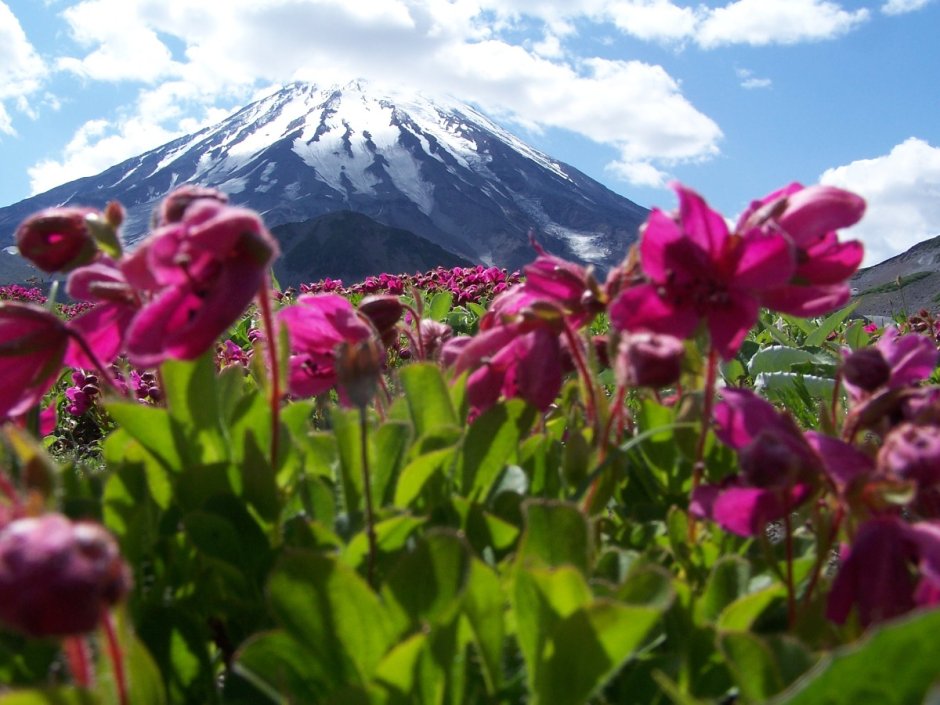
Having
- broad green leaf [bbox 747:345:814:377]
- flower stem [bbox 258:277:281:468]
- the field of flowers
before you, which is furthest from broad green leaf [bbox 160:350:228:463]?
broad green leaf [bbox 747:345:814:377]

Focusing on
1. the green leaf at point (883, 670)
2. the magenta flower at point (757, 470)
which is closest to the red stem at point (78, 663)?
the green leaf at point (883, 670)

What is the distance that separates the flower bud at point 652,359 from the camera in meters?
1.01

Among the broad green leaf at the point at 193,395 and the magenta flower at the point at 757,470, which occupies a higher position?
the broad green leaf at the point at 193,395

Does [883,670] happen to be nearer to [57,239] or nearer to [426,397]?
[426,397]

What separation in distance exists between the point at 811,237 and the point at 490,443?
0.57 metres

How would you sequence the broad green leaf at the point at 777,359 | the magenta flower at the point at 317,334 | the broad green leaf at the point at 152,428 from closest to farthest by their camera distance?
the broad green leaf at the point at 152,428, the magenta flower at the point at 317,334, the broad green leaf at the point at 777,359

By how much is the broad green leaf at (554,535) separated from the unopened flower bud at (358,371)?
238 mm

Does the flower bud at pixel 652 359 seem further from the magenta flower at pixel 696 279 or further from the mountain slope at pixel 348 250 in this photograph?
the mountain slope at pixel 348 250

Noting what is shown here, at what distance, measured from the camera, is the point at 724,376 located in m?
3.54

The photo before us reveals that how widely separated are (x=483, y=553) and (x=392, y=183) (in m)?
158


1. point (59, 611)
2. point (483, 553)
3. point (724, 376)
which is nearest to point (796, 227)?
point (483, 553)

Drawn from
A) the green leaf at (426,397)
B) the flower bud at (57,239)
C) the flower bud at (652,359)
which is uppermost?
the flower bud at (57,239)

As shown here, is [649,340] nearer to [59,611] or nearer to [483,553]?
[483,553]

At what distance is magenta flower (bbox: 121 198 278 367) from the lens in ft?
3.10
